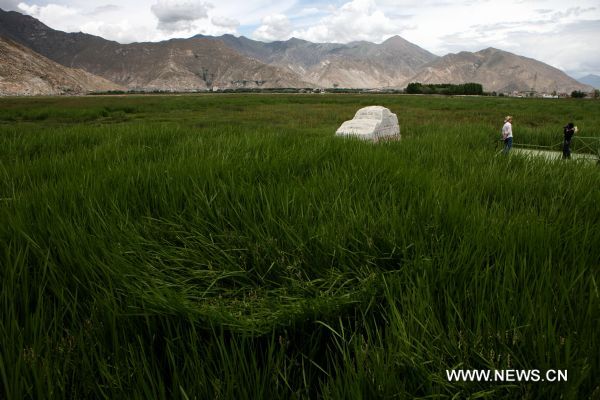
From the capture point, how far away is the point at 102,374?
79 cm

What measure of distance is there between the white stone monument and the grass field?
29.1ft

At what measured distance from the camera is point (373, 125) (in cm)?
1130

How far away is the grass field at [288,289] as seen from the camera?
0.80 m

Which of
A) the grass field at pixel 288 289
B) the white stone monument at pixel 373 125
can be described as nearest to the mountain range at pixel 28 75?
the white stone monument at pixel 373 125

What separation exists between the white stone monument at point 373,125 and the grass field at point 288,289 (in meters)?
8.86

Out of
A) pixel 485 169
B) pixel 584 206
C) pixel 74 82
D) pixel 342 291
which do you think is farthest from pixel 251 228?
pixel 74 82

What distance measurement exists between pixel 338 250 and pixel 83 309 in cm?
92

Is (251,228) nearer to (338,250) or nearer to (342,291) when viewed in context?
(338,250)

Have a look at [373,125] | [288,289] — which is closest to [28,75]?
[373,125]

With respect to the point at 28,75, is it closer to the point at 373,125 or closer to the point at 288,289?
the point at 373,125

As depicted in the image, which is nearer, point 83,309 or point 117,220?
point 83,309

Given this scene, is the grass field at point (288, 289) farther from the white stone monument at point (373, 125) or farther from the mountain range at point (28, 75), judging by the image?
the mountain range at point (28, 75)

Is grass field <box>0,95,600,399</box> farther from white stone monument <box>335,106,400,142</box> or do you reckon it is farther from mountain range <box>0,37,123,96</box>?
mountain range <box>0,37,123,96</box>

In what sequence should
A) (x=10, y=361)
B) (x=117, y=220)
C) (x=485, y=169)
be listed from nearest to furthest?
(x=10, y=361)
(x=117, y=220)
(x=485, y=169)
